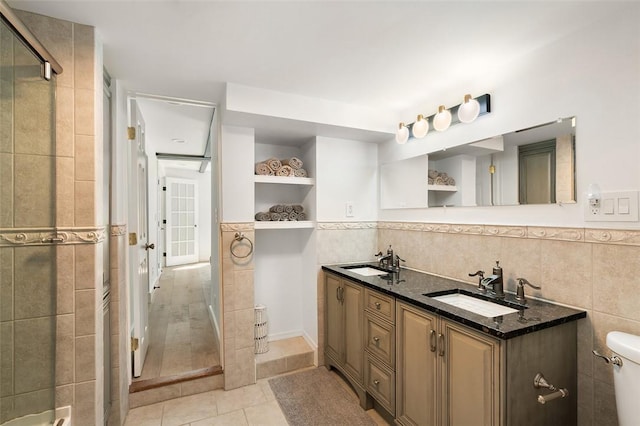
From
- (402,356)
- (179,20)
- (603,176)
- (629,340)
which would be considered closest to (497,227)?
(603,176)

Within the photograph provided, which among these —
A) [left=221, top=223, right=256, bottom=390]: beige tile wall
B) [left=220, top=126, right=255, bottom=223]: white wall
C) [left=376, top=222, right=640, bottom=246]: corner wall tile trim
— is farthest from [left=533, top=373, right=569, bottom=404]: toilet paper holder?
[left=220, top=126, right=255, bottom=223]: white wall

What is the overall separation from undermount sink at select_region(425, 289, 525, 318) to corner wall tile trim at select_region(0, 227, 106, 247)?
6.06 ft

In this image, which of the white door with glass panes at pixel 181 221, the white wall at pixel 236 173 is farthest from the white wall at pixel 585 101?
the white door with glass panes at pixel 181 221

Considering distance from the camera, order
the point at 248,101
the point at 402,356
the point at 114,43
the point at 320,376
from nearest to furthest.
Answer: the point at 114,43, the point at 402,356, the point at 248,101, the point at 320,376

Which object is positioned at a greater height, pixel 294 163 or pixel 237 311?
pixel 294 163

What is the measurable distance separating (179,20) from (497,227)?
2.09 meters

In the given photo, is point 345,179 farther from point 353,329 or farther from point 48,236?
point 48,236

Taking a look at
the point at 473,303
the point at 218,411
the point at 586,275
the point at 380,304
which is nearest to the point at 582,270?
the point at 586,275

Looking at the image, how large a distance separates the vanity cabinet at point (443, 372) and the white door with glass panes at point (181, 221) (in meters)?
6.19

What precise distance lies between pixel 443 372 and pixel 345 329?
982mm

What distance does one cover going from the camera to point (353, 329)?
2.26 m

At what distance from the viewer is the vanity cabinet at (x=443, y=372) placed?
4.17 ft

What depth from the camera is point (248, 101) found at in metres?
2.11

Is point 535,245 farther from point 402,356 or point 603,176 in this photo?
point 402,356
